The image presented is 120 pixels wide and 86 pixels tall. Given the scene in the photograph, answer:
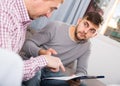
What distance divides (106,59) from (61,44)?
101cm

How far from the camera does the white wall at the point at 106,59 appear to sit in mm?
2783

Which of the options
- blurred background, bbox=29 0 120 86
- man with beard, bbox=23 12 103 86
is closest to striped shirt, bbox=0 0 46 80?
man with beard, bbox=23 12 103 86

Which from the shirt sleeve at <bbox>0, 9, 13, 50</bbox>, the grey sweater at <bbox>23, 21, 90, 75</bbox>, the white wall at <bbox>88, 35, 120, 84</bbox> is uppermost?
the shirt sleeve at <bbox>0, 9, 13, 50</bbox>

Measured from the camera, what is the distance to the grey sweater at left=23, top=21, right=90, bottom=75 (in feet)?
6.12

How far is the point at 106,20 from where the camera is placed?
316 centimetres

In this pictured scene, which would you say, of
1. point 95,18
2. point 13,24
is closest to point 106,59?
point 95,18

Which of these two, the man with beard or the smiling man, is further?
the man with beard

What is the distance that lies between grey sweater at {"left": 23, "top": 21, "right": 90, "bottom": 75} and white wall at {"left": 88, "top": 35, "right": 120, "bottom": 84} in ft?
2.49

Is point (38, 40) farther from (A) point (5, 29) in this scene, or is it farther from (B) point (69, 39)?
(A) point (5, 29)

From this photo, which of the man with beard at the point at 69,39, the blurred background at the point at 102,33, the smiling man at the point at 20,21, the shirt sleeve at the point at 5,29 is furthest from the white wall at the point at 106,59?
the shirt sleeve at the point at 5,29

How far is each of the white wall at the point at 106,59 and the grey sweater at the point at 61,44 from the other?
758mm

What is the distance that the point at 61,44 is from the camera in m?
2.00

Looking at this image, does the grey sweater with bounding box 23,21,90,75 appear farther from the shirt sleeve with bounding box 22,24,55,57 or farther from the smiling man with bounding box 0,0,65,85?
the smiling man with bounding box 0,0,65,85

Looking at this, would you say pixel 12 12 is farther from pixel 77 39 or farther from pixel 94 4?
pixel 94 4
